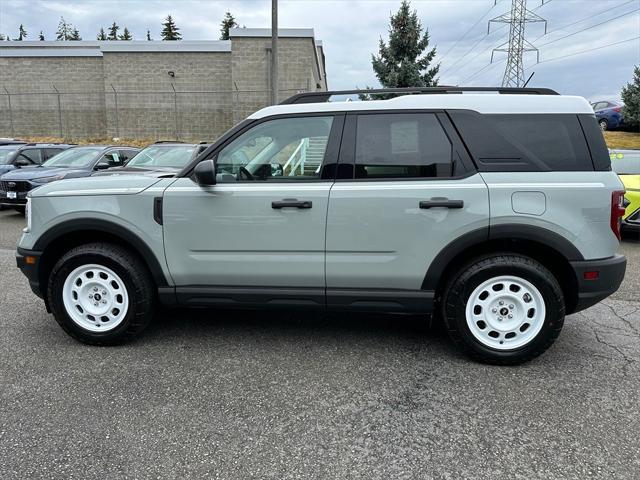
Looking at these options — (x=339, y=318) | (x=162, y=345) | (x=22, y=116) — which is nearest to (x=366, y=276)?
(x=339, y=318)

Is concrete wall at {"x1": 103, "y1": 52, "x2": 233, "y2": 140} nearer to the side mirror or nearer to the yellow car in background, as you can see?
the yellow car in background

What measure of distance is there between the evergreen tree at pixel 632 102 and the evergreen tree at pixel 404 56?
30.5 feet

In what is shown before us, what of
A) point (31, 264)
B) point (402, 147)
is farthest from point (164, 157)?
point (402, 147)

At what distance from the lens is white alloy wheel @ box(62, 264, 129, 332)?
387 centimetres

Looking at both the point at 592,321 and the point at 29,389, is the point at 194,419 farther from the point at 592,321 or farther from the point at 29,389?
the point at 592,321

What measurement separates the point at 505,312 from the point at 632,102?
2535 cm

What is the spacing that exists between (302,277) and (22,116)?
117ft

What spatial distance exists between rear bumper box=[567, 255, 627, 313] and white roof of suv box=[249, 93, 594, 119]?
1.08 metres

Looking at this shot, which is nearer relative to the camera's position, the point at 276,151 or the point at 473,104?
the point at 473,104

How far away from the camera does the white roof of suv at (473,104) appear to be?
348 centimetres

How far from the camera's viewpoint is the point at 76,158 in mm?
11289

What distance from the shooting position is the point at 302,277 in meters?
3.66

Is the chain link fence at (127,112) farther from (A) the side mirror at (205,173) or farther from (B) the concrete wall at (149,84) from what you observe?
(A) the side mirror at (205,173)

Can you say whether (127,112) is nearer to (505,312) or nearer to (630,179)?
(630,179)
